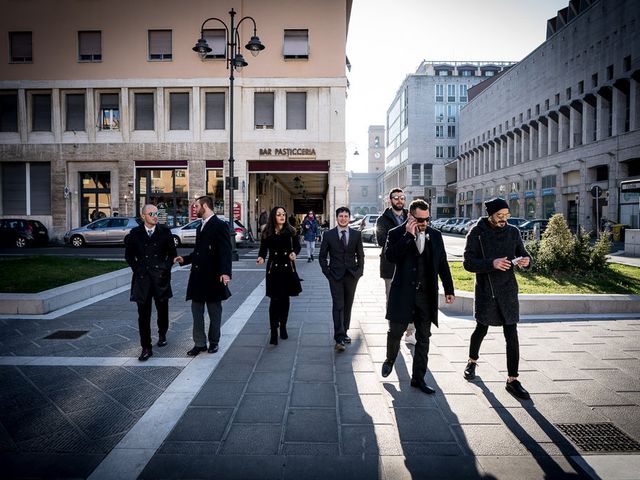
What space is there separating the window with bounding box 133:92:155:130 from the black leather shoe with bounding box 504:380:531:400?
88.7ft

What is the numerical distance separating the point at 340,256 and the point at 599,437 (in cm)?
339

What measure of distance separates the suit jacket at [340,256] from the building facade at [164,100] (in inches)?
803

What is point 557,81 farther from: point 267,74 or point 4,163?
point 4,163

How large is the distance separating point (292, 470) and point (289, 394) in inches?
50.3

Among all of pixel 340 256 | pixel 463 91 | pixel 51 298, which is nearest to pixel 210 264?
pixel 340 256

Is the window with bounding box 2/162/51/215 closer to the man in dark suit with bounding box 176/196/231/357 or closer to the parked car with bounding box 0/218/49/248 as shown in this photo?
the parked car with bounding box 0/218/49/248

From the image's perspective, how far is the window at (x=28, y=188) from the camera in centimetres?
2770

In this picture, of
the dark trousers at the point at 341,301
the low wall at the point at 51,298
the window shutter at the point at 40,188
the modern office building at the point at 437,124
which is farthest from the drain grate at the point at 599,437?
the modern office building at the point at 437,124

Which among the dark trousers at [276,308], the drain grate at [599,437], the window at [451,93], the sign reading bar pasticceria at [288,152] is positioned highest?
the window at [451,93]

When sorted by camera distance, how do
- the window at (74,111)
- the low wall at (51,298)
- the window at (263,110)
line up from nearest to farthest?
the low wall at (51,298) → the window at (263,110) → the window at (74,111)

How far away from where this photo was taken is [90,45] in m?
27.2

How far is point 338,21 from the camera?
26.8 metres

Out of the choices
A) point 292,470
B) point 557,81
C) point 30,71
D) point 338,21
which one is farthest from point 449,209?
point 292,470

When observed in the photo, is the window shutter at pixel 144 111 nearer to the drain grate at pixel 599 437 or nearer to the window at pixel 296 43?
the window at pixel 296 43
